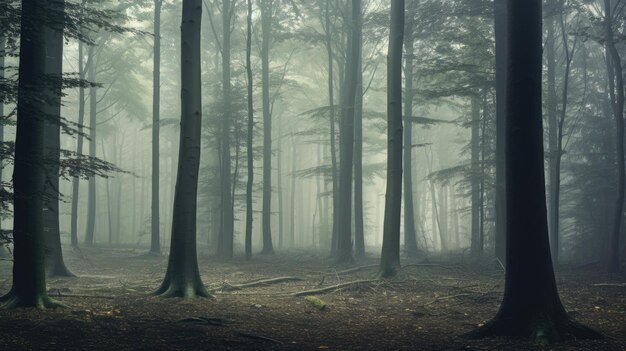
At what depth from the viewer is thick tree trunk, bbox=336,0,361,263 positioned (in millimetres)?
19484

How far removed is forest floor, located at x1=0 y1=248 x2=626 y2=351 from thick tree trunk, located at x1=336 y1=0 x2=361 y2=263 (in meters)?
3.10

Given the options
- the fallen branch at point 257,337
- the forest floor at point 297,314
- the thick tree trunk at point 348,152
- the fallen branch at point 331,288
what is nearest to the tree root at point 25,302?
the forest floor at point 297,314

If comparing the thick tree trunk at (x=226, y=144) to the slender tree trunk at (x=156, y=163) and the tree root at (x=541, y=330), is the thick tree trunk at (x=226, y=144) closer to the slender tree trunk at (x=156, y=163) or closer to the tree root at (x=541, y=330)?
the slender tree trunk at (x=156, y=163)

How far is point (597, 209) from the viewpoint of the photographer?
23.1 metres

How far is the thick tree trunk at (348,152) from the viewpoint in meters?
19.5

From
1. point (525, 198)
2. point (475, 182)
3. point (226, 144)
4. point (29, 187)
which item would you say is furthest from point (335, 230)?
point (29, 187)

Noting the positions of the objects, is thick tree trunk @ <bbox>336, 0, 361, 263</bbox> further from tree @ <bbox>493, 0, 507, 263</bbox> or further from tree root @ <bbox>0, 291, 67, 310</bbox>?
tree root @ <bbox>0, 291, 67, 310</bbox>

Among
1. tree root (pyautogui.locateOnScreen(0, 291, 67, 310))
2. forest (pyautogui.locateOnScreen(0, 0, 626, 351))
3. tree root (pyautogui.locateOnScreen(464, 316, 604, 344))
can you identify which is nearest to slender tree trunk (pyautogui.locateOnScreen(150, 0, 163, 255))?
forest (pyautogui.locateOnScreen(0, 0, 626, 351))

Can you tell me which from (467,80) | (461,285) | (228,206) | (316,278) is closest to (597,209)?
(467,80)

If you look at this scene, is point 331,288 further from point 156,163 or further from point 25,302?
point 156,163

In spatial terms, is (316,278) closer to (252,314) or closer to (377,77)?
(252,314)

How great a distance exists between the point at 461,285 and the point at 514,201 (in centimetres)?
660

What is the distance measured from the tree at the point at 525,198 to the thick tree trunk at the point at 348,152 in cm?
1171

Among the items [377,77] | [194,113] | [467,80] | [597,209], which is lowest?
[597,209]
